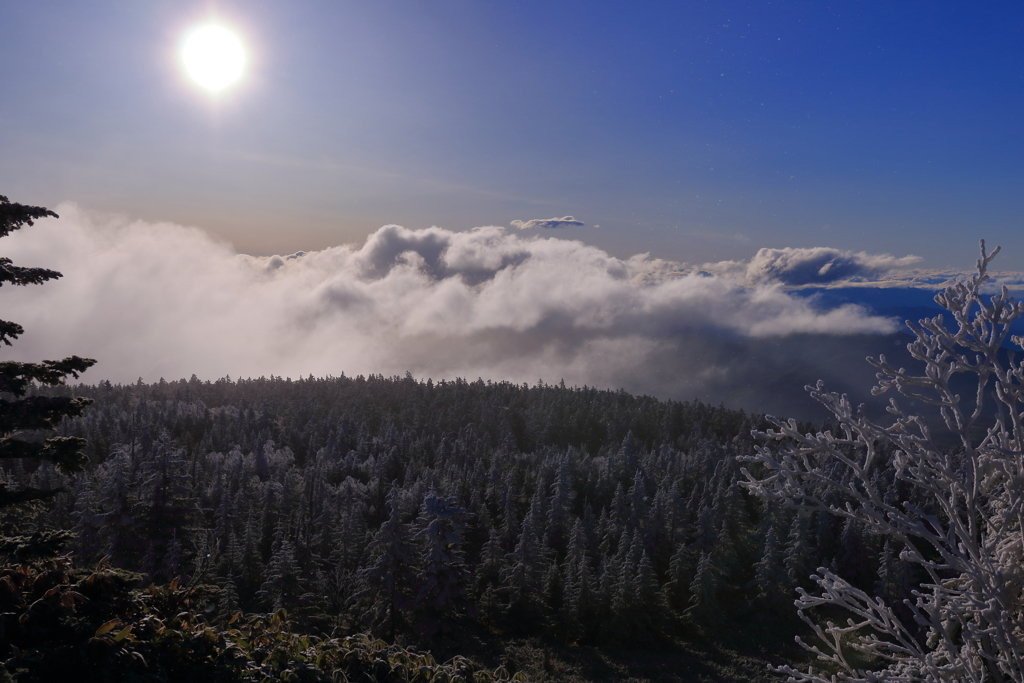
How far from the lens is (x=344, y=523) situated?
151ft

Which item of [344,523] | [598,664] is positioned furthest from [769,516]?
[344,523]

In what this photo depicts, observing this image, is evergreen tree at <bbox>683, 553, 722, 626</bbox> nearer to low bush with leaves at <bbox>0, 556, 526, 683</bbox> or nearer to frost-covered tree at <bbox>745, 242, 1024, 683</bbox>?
low bush with leaves at <bbox>0, 556, 526, 683</bbox>

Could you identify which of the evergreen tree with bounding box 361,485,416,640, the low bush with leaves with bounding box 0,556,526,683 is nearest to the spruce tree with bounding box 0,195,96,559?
the low bush with leaves with bounding box 0,556,526,683

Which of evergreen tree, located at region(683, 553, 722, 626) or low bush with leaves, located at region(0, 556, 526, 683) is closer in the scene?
low bush with leaves, located at region(0, 556, 526, 683)

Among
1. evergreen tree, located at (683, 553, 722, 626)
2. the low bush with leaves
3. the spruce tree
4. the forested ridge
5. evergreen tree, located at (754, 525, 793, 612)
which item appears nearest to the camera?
the low bush with leaves

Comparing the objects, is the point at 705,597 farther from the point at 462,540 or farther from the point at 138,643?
the point at 138,643

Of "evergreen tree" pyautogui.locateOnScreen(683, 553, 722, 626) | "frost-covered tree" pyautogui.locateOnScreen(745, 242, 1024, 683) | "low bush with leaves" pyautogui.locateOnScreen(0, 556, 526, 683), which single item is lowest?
"evergreen tree" pyautogui.locateOnScreen(683, 553, 722, 626)

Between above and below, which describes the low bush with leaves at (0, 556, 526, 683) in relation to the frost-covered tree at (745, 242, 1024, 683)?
below

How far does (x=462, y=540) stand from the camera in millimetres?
35531

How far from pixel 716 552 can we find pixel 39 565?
4815 cm

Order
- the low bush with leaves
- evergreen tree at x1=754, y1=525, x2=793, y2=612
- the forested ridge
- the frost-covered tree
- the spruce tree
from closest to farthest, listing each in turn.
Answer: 1. the frost-covered tree
2. the low bush with leaves
3. the spruce tree
4. the forested ridge
5. evergreen tree at x1=754, y1=525, x2=793, y2=612

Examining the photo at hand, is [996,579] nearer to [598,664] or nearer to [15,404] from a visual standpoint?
[15,404]

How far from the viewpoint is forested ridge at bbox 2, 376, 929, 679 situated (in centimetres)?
2945

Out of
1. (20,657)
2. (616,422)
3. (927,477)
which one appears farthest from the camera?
(616,422)
